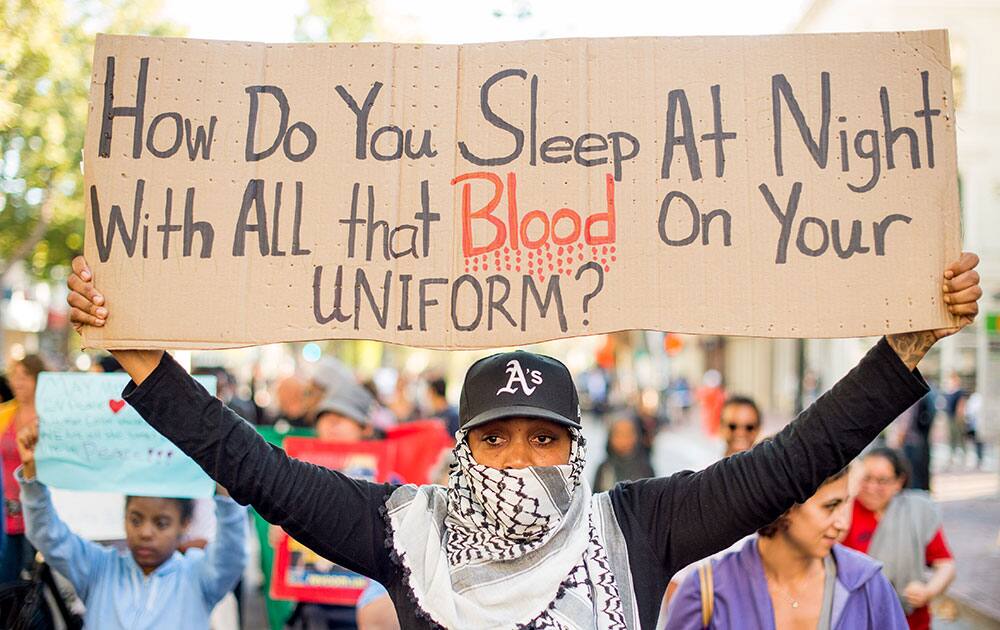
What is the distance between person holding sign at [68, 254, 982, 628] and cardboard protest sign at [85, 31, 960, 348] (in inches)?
5.4

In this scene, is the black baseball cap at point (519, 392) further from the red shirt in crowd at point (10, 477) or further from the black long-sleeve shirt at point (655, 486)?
the red shirt in crowd at point (10, 477)

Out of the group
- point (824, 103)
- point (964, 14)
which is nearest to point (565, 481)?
point (824, 103)

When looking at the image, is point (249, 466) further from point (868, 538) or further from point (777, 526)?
point (868, 538)

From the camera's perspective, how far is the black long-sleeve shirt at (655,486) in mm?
2426

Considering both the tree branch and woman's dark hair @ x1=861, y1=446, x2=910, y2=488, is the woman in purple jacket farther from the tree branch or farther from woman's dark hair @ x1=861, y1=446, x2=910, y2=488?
the tree branch

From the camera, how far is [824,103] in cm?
270

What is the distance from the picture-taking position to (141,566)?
389 centimetres

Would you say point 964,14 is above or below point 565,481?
above

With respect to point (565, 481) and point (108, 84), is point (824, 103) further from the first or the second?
point (108, 84)

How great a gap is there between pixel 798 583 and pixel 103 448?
2.59 m

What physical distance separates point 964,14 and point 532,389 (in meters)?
25.8

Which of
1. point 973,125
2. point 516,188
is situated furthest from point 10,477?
point 973,125

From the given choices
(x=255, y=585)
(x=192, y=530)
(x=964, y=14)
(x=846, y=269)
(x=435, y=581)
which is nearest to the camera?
(x=435, y=581)

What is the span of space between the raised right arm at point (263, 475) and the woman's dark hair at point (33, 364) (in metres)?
3.51
